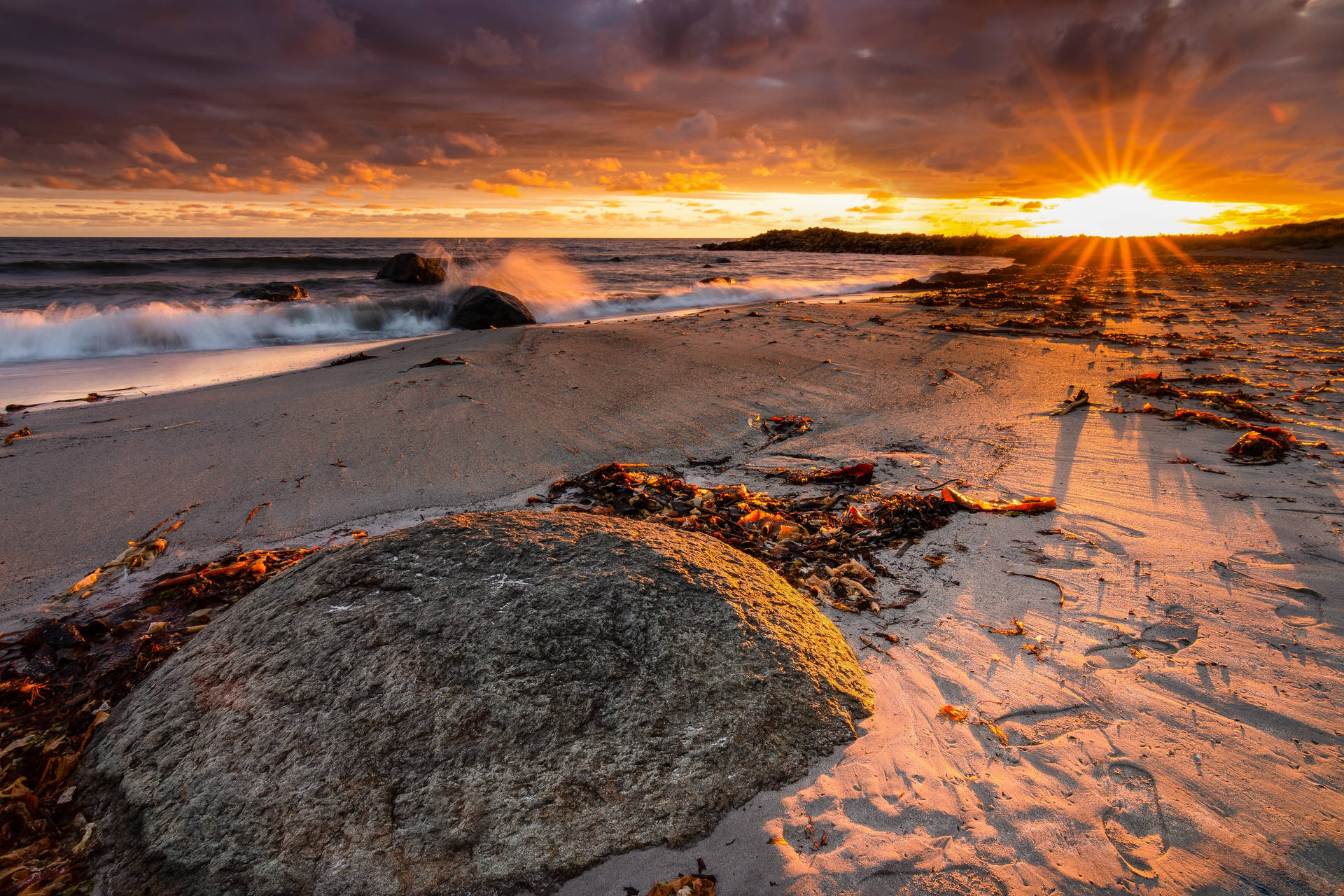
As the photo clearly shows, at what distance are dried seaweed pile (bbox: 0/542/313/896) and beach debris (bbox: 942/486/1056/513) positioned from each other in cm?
404

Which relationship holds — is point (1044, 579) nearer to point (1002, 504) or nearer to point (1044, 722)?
point (1002, 504)

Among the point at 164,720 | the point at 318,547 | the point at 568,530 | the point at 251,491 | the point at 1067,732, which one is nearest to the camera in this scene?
the point at 164,720

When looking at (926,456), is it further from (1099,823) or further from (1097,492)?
(1099,823)

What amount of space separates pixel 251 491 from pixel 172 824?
3.21 metres

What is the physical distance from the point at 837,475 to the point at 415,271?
1915cm

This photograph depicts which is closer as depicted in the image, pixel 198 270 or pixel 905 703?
pixel 905 703

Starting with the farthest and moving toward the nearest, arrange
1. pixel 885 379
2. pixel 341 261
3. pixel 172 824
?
pixel 341 261 → pixel 885 379 → pixel 172 824

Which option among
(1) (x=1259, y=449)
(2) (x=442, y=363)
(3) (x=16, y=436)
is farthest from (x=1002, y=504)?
(3) (x=16, y=436)

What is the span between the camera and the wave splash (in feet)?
36.6

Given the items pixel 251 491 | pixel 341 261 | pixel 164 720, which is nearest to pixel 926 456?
pixel 164 720

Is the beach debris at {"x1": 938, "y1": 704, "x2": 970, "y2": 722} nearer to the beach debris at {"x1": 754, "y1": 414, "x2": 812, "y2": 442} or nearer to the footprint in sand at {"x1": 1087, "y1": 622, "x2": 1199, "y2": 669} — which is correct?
the footprint in sand at {"x1": 1087, "y1": 622, "x2": 1199, "y2": 669}

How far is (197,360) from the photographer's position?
33.3 feet

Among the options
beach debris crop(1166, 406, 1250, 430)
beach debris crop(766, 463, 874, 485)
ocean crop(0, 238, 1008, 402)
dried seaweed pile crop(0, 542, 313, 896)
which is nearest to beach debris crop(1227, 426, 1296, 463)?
beach debris crop(1166, 406, 1250, 430)

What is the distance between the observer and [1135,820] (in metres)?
1.76
